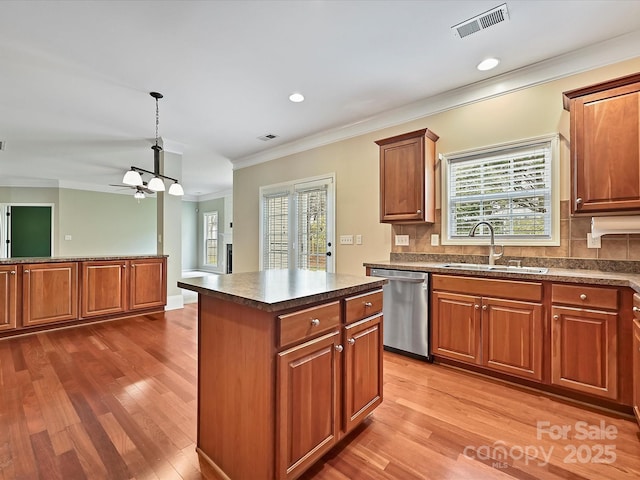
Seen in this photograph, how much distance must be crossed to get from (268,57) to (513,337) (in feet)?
9.99

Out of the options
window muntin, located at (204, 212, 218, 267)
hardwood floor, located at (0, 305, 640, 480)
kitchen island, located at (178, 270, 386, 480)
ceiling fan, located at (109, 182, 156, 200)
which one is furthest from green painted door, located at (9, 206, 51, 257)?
kitchen island, located at (178, 270, 386, 480)

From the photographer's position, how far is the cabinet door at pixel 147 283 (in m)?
4.52

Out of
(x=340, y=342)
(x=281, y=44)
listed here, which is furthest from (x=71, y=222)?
(x=340, y=342)

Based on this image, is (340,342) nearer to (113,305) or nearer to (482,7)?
(482,7)

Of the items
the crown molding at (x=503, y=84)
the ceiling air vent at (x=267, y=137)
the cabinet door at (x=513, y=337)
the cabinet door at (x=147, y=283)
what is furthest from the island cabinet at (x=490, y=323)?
the cabinet door at (x=147, y=283)

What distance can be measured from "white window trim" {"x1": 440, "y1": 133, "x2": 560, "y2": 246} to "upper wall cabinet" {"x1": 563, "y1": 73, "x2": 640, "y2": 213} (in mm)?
323

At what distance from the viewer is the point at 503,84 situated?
2.94 metres

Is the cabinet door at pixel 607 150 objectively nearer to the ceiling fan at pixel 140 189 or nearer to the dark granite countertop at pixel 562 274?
the dark granite countertop at pixel 562 274

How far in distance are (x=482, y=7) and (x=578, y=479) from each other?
280 centimetres

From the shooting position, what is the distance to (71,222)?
8.11 m

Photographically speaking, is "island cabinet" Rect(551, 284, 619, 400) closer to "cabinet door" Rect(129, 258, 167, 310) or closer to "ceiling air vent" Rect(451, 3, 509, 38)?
"ceiling air vent" Rect(451, 3, 509, 38)

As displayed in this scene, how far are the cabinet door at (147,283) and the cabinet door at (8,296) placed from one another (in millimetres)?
1213

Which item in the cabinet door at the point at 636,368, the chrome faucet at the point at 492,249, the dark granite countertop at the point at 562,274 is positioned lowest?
the cabinet door at the point at 636,368

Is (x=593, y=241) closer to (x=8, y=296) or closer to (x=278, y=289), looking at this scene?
(x=278, y=289)
